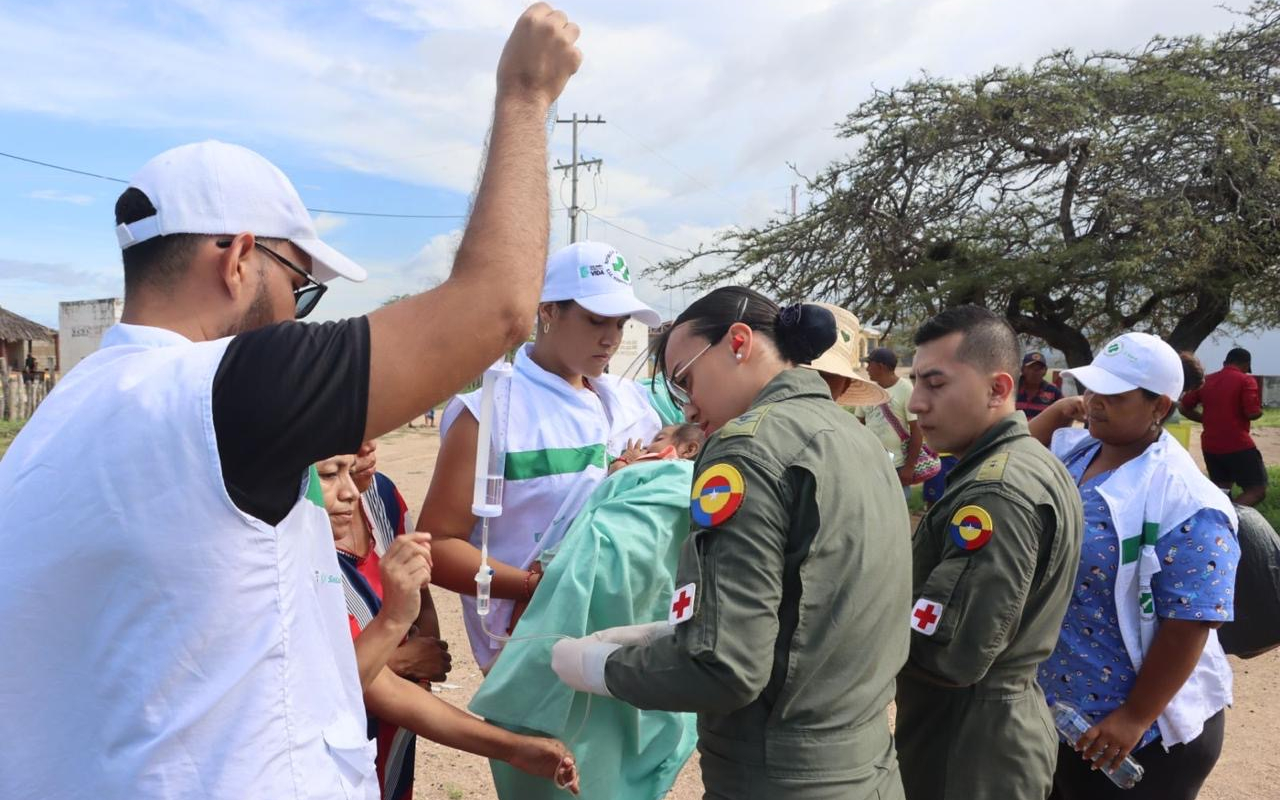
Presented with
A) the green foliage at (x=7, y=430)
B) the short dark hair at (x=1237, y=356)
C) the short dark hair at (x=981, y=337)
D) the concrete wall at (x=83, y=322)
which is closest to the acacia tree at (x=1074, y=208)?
the short dark hair at (x=1237, y=356)

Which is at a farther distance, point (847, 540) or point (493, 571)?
point (493, 571)

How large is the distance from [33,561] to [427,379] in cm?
55

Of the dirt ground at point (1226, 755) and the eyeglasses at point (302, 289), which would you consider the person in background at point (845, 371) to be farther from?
the dirt ground at point (1226, 755)

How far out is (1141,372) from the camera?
2865mm

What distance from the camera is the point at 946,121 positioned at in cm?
1032

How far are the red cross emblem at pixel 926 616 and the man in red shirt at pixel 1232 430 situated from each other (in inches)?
328

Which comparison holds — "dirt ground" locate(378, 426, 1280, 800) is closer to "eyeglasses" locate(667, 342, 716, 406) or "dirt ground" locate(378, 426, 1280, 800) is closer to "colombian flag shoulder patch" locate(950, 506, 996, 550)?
"colombian flag shoulder patch" locate(950, 506, 996, 550)

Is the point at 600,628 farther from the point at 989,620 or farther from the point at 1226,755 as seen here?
the point at 1226,755

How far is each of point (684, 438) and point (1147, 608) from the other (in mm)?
1508

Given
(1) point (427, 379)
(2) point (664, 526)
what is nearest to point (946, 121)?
(2) point (664, 526)

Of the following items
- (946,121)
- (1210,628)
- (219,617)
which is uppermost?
(946,121)

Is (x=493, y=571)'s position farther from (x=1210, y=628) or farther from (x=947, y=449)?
(x=1210, y=628)

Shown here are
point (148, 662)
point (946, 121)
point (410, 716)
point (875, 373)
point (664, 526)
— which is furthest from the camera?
point (946, 121)

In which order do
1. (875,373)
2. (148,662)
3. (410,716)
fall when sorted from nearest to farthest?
(148,662), (410,716), (875,373)
